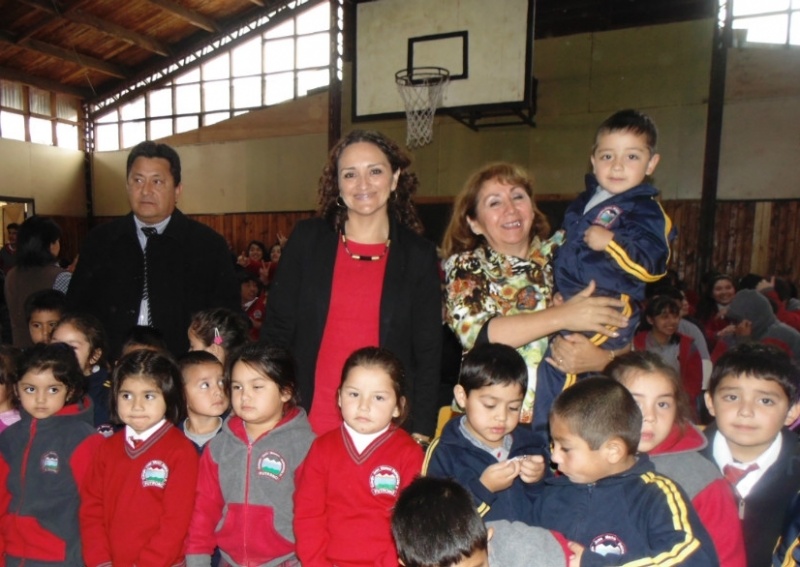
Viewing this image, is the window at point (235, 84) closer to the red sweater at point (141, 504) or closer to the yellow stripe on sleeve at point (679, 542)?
the red sweater at point (141, 504)

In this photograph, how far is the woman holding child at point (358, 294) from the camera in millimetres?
2277

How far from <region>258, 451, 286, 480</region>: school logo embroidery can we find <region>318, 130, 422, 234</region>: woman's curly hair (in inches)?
35.7

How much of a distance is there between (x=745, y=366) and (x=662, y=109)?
945 centimetres

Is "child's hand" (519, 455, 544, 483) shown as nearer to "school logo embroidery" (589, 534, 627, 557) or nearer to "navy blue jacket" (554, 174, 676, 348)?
"school logo embroidery" (589, 534, 627, 557)

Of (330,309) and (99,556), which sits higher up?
(330,309)

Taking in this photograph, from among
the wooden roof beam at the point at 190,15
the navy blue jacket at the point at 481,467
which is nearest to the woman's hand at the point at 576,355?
the navy blue jacket at the point at 481,467

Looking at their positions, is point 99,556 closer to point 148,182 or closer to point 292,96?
point 148,182

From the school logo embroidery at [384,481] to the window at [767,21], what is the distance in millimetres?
10759

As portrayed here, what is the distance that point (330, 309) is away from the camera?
2.31 metres

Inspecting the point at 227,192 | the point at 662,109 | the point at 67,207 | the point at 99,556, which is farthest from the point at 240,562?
the point at 67,207

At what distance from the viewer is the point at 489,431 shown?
1.95 metres

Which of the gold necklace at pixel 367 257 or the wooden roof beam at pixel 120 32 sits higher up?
the wooden roof beam at pixel 120 32

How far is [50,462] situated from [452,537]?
1.78 m

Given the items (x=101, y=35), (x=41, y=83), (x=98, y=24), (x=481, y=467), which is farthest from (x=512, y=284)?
(x=41, y=83)
